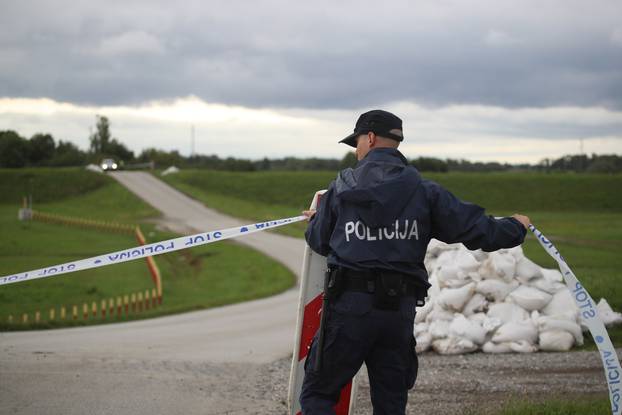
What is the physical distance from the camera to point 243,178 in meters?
77.4

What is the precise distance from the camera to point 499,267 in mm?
10641

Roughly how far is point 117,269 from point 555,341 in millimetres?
25126

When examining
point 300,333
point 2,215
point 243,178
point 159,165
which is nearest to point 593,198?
point 243,178

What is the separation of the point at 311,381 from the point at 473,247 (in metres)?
1.22

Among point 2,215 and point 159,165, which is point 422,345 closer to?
point 2,215

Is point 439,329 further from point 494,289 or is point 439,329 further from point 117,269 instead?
point 117,269

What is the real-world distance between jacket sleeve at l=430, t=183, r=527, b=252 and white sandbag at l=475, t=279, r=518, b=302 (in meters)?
6.05

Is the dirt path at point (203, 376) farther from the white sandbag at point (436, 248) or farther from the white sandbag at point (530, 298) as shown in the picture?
the white sandbag at point (436, 248)

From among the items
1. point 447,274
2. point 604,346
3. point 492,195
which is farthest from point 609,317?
point 492,195

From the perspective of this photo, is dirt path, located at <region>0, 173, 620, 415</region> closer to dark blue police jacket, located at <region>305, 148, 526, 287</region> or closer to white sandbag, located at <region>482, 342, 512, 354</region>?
white sandbag, located at <region>482, 342, 512, 354</region>

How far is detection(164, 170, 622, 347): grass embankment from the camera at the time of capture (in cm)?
5247

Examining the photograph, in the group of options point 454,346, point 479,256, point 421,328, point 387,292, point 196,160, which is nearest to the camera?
point 387,292

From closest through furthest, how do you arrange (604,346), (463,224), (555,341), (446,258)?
1. (463,224)
2. (604,346)
3. (555,341)
4. (446,258)

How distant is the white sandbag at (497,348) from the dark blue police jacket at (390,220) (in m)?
5.37
